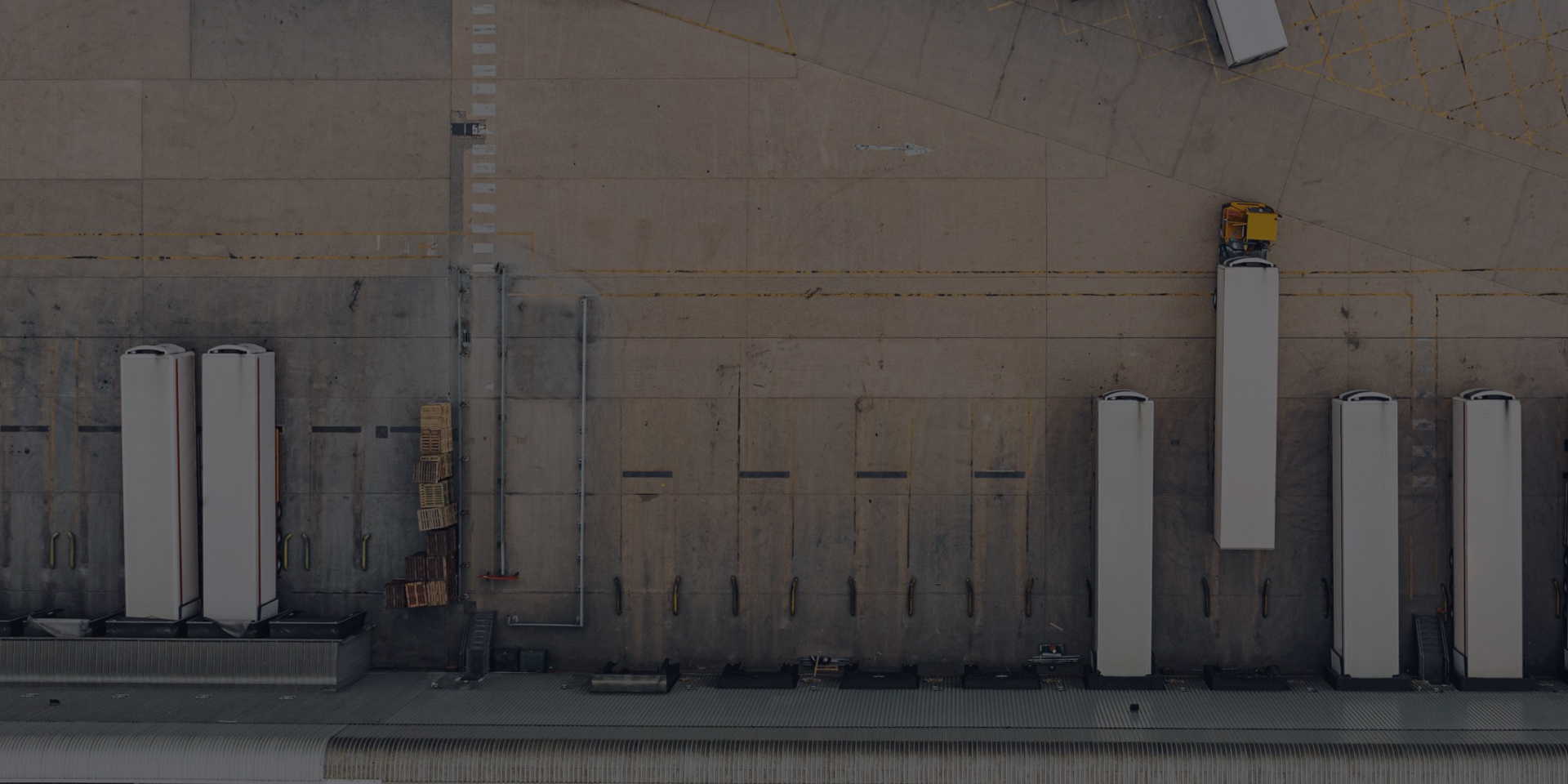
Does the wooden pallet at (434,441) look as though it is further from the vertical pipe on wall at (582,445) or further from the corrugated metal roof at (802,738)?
the corrugated metal roof at (802,738)

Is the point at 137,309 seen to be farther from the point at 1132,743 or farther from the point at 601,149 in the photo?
the point at 1132,743

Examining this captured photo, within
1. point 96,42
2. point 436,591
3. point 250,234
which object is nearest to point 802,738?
point 436,591

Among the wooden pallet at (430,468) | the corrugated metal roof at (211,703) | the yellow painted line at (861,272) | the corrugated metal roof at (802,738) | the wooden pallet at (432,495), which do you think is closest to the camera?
the corrugated metal roof at (802,738)

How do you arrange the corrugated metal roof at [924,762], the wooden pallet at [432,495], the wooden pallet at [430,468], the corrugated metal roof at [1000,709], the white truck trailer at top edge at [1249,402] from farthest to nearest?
1. the wooden pallet at [432,495]
2. the wooden pallet at [430,468]
3. the white truck trailer at top edge at [1249,402]
4. the corrugated metal roof at [1000,709]
5. the corrugated metal roof at [924,762]

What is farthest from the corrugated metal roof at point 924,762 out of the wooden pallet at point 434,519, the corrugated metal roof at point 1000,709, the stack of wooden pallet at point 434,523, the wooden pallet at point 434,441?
the wooden pallet at point 434,441

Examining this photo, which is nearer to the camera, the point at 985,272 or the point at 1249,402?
the point at 1249,402

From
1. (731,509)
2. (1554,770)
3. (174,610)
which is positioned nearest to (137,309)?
(174,610)

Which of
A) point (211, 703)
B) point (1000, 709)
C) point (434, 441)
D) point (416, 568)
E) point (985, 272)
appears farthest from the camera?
point (985, 272)

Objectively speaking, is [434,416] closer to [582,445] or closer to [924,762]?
[582,445]
